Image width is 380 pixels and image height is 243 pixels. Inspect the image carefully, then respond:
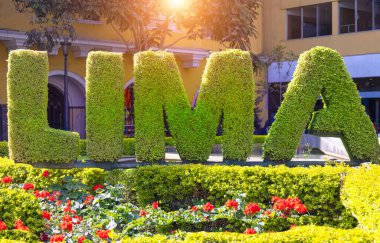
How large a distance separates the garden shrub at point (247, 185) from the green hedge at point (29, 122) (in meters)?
1.77

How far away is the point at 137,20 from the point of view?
717 inches

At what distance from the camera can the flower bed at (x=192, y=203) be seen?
18.2ft

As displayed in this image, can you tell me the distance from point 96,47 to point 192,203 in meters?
11.6

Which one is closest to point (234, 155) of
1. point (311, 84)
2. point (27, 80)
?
point (311, 84)

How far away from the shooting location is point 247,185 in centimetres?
834

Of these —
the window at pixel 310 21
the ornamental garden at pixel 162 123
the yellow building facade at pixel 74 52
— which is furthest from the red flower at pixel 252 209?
Answer: the window at pixel 310 21

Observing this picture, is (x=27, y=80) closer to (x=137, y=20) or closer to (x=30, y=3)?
(x=30, y=3)

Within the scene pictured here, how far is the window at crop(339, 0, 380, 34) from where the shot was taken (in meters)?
24.0

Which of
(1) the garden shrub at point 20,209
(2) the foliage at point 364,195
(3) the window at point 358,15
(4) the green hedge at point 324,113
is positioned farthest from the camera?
(3) the window at point 358,15

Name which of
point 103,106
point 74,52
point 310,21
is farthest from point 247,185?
point 310,21

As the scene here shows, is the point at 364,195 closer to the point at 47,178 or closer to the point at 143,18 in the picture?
the point at 47,178

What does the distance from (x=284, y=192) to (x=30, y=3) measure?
1099 cm

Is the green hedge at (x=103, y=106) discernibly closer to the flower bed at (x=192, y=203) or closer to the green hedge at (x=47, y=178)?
the flower bed at (x=192, y=203)

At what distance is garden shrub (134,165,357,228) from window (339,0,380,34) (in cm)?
1722
